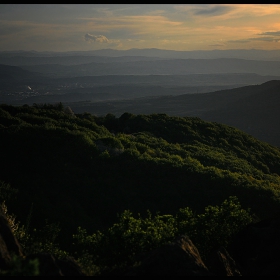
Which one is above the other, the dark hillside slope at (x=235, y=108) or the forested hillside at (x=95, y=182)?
the forested hillside at (x=95, y=182)

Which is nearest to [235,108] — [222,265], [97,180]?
[97,180]

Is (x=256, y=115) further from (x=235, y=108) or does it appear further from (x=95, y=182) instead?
(x=95, y=182)

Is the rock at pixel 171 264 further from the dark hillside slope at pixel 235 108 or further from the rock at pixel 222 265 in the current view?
the dark hillside slope at pixel 235 108

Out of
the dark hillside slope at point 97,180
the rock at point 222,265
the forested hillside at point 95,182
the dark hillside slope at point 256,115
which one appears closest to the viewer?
the rock at point 222,265

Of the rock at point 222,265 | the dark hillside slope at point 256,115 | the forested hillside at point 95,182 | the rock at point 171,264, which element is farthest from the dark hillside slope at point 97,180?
the dark hillside slope at point 256,115

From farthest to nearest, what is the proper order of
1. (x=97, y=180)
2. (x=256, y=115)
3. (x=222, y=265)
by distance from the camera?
(x=256, y=115) < (x=97, y=180) < (x=222, y=265)

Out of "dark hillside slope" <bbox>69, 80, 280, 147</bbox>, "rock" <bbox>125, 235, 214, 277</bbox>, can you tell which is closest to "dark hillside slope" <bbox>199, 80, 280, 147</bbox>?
"dark hillside slope" <bbox>69, 80, 280, 147</bbox>

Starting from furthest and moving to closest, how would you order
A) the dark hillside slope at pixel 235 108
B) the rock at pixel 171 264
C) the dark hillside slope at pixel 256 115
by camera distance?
the dark hillside slope at pixel 235 108 → the dark hillside slope at pixel 256 115 → the rock at pixel 171 264

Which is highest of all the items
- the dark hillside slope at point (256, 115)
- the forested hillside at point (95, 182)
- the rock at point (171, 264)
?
the rock at point (171, 264)

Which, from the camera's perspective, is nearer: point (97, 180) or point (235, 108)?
point (97, 180)

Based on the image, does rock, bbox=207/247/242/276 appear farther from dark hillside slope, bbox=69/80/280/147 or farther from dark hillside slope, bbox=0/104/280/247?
dark hillside slope, bbox=69/80/280/147

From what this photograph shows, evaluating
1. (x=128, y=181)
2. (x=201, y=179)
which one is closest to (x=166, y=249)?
(x=128, y=181)

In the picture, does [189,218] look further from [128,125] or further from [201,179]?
[128,125]

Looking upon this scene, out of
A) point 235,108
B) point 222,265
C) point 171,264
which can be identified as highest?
point 171,264
